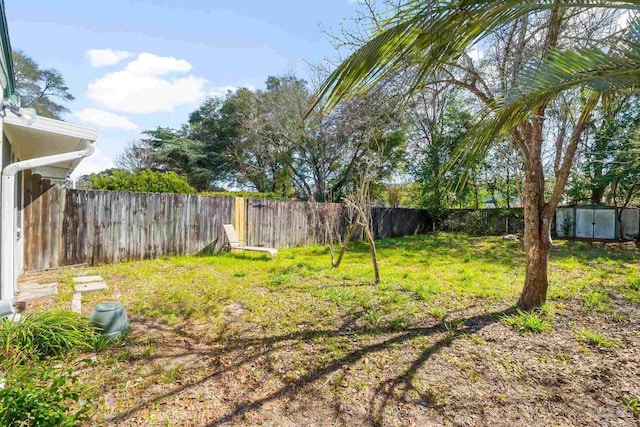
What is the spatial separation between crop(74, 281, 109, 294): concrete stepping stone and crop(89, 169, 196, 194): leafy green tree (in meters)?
4.89

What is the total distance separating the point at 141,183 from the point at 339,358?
8491mm

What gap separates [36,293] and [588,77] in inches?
218

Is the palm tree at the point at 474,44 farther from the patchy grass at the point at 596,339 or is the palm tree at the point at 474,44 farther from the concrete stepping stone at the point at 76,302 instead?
the concrete stepping stone at the point at 76,302

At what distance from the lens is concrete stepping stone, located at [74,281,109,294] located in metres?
4.14

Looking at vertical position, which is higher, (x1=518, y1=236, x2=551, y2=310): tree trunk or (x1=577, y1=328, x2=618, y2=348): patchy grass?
(x1=518, y1=236, x2=551, y2=310): tree trunk

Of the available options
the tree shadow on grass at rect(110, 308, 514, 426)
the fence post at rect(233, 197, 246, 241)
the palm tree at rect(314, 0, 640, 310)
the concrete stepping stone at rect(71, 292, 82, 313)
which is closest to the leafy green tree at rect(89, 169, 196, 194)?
the fence post at rect(233, 197, 246, 241)

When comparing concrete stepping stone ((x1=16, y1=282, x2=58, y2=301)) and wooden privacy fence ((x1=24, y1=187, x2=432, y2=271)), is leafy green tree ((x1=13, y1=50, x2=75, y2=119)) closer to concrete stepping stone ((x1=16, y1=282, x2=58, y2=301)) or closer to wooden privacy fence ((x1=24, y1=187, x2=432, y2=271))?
wooden privacy fence ((x1=24, y1=187, x2=432, y2=271))

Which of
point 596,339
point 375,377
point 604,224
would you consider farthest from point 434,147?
point 375,377

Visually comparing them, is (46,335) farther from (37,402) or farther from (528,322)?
(528,322)

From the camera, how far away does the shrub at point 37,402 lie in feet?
5.12

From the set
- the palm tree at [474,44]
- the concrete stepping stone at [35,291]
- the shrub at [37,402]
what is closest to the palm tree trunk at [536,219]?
the palm tree at [474,44]

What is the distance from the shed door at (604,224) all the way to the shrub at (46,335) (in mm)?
13662

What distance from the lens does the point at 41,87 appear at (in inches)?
699

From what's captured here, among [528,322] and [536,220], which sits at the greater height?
[536,220]
